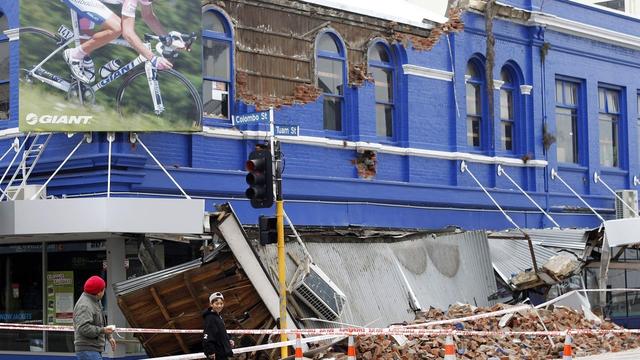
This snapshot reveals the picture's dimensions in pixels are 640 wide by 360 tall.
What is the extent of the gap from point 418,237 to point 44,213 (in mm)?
7812

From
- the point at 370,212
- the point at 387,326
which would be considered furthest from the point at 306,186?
the point at 387,326

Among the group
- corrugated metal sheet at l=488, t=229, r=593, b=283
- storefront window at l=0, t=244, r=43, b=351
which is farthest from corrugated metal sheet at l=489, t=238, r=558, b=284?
storefront window at l=0, t=244, r=43, b=351

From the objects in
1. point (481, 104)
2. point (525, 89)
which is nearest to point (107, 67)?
point (481, 104)

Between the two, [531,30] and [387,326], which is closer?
[387,326]

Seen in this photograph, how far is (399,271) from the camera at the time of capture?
23.1 metres

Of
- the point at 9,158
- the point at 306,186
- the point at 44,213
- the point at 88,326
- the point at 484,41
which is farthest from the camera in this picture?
the point at 484,41

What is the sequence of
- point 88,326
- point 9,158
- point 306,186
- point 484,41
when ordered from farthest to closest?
point 484,41 < point 306,186 < point 9,158 < point 88,326

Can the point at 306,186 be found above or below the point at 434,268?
above

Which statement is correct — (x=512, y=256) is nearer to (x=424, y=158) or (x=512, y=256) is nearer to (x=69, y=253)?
(x=424, y=158)

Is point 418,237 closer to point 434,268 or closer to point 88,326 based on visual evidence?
point 434,268

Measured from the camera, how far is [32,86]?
20.0 m

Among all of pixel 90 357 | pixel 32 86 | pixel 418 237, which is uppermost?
pixel 32 86

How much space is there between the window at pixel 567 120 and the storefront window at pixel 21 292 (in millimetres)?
14552

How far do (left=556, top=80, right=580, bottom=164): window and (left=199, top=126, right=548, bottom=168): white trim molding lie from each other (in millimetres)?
1485
